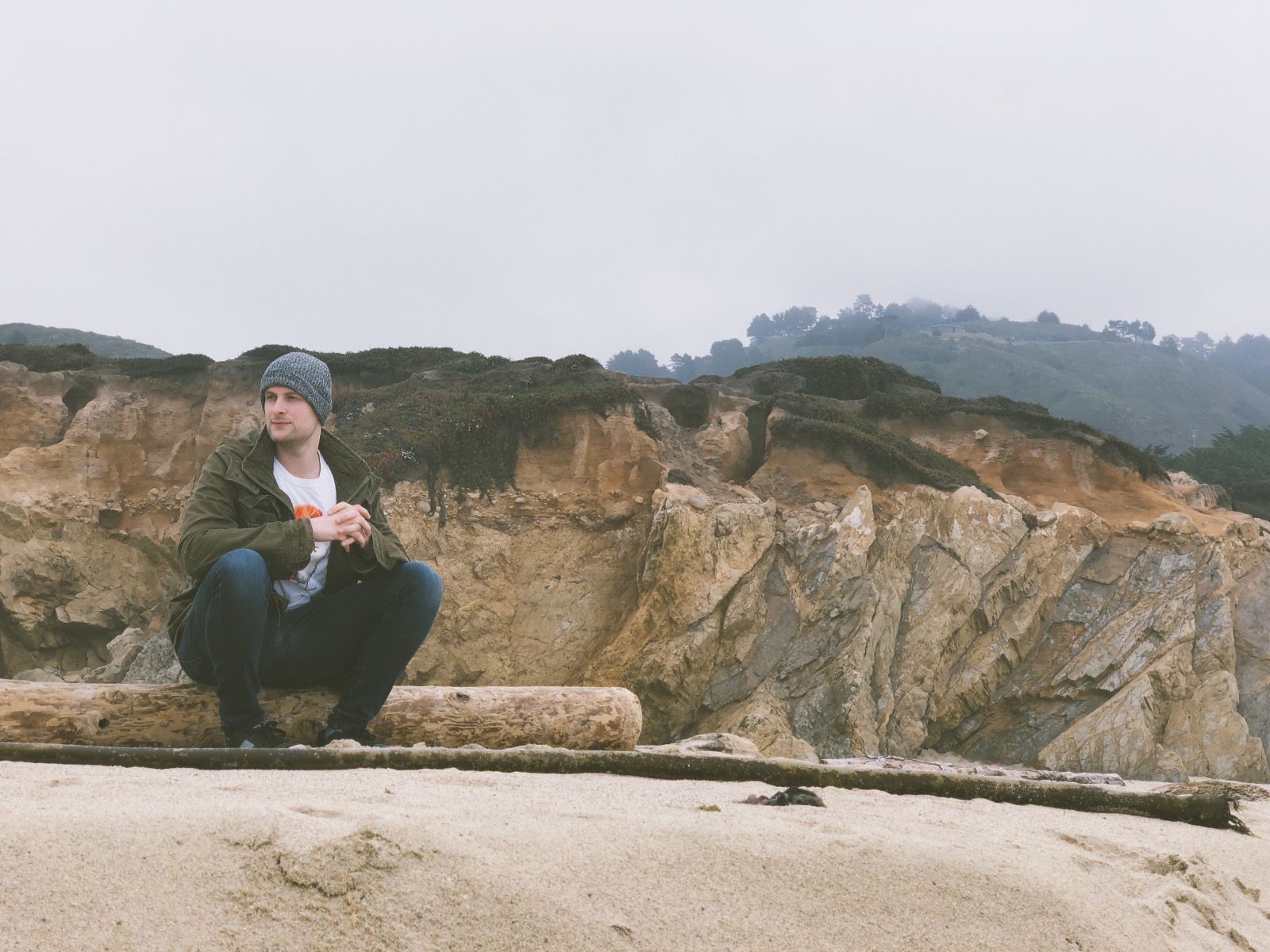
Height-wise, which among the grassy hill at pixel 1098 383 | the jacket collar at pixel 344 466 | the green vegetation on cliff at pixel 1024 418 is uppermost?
the grassy hill at pixel 1098 383

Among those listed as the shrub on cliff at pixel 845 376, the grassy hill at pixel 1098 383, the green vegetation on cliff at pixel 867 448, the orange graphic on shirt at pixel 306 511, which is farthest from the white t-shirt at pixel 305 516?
the grassy hill at pixel 1098 383

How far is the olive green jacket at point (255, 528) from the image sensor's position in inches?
150

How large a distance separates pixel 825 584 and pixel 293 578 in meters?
8.41

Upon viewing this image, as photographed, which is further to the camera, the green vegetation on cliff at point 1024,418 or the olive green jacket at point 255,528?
the green vegetation on cliff at point 1024,418

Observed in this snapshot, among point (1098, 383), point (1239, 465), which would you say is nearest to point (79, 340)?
point (1239, 465)

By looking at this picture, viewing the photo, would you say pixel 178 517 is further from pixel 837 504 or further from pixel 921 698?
pixel 921 698

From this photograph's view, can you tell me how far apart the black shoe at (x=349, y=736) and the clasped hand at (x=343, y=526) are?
793 millimetres

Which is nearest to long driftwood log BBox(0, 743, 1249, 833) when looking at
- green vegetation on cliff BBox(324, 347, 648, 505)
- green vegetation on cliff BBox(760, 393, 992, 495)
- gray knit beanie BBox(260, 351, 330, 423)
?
gray knit beanie BBox(260, 351, 330, 423)

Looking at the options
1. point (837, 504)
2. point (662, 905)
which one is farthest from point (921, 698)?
point (662, 905)

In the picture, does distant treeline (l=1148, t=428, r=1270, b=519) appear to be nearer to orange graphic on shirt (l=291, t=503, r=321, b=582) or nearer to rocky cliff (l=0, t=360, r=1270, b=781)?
rocky cliff (l=0, t=360, r=1270, b=781)

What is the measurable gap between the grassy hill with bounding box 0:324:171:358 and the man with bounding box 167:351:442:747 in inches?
1829

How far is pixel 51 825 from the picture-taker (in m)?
2.25

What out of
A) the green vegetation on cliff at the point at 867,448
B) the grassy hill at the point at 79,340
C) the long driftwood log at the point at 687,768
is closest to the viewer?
the long driftwood log at the point at 687,768

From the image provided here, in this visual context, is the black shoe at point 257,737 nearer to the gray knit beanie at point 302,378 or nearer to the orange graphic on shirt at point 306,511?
the orange graphic on shirt at point 306,511
